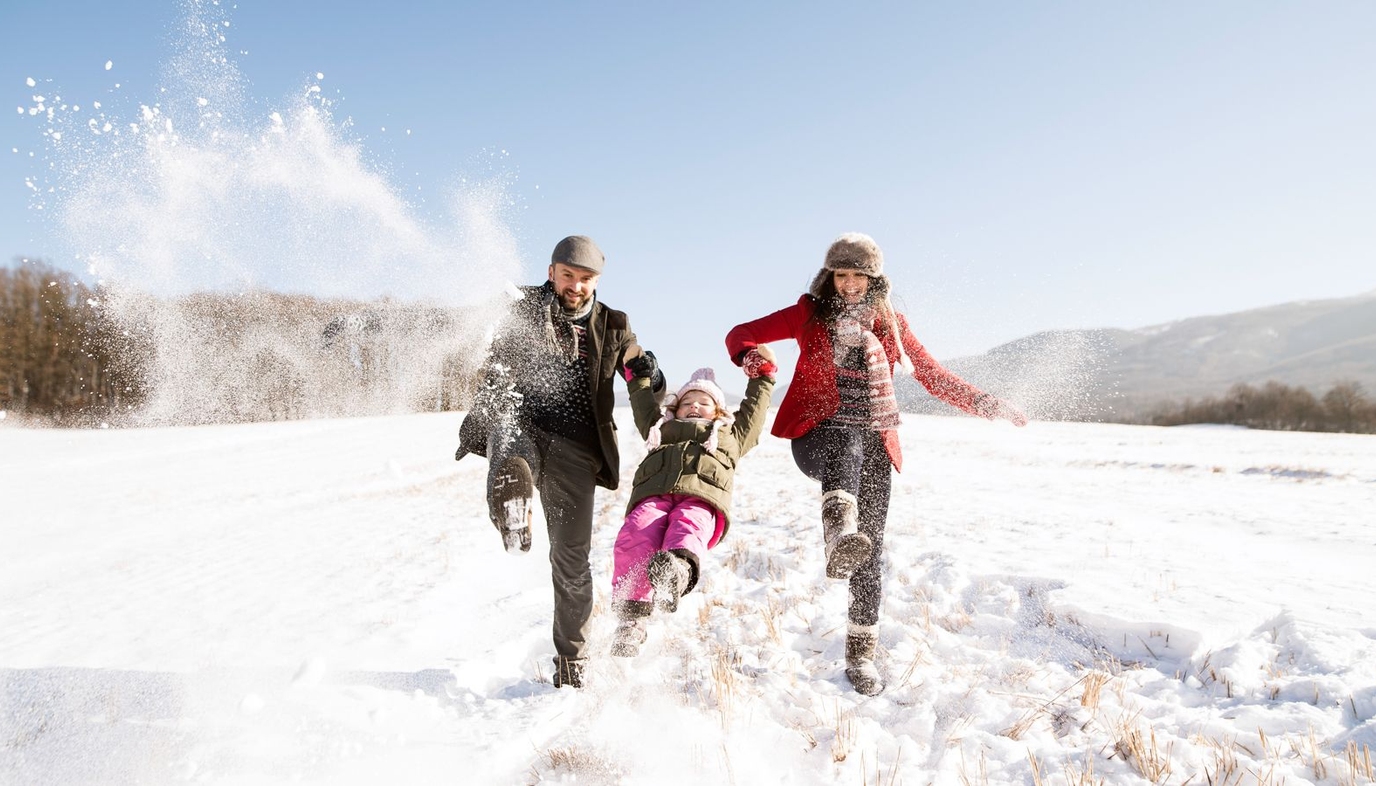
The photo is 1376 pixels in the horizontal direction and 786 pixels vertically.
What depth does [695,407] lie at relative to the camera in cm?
414

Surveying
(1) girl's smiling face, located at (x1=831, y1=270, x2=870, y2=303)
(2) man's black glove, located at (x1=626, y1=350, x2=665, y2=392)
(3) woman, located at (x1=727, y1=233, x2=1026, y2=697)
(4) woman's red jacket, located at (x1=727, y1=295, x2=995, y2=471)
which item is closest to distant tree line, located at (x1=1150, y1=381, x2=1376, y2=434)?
(4) woman's red jacket, located at (x1=727, y1=295, x2=995, y2=471)

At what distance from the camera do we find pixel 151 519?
11102 millimetres

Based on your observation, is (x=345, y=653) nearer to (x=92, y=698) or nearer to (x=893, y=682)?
(x=92, y=698)

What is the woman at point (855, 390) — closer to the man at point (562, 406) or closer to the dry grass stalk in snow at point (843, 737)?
the dry grass stalk in snow at point (843, 737)

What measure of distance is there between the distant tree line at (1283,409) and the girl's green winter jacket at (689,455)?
60533mm

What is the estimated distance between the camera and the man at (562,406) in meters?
3.37

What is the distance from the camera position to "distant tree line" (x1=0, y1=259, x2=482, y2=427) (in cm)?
3095

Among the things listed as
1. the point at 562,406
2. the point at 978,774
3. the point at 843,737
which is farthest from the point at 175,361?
the point at 978,774

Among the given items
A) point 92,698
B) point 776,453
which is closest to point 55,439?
point 776,453

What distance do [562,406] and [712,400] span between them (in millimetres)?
1113

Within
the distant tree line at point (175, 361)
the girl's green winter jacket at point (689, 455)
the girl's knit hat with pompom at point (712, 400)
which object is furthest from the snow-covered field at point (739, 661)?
the distant tree line at point (175, 361)

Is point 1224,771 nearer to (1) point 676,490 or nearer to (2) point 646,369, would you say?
(1) point 676,490

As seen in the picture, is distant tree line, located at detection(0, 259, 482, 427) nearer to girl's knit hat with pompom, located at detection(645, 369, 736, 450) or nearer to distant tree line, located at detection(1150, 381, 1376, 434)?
girl's knit hat with pompom, located at detection(645, 369, 736, 450)

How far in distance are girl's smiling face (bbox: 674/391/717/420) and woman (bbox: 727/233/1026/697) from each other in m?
0.61
